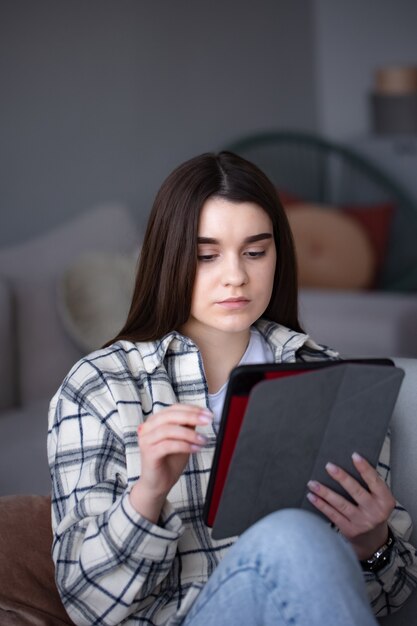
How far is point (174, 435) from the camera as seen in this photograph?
108cm

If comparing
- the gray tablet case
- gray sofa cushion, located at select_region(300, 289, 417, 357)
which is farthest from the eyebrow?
gray sofa cushion, located at select_region(300, 289, 417, 357)

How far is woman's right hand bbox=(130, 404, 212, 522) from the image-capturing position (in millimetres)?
1082

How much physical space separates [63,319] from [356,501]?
1.51 meters

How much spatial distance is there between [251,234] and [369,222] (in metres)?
2.67

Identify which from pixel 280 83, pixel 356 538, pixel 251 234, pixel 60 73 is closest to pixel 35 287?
pixel 60 73

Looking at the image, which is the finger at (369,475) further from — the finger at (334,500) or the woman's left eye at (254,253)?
the woman's left eye at (254,253)

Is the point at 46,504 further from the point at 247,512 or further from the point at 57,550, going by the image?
the point at 247,512

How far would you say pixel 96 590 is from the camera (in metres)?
1.18

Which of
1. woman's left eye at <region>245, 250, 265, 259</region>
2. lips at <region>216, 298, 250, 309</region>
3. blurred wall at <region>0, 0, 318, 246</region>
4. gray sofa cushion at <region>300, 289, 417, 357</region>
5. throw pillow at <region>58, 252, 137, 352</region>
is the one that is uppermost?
blurred wall at <region>0, 0, 318, 246</region>

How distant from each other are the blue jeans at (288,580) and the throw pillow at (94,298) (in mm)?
1550

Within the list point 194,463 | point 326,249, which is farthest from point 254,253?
point 326,249

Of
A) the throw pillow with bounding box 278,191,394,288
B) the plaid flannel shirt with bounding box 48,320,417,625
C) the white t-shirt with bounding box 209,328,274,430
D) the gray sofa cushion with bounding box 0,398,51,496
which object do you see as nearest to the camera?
the plaid flannel shirt with bounding box 48,320,417,625

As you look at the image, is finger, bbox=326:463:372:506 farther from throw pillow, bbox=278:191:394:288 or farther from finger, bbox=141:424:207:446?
throw pillow, bbox=278:191:394:288

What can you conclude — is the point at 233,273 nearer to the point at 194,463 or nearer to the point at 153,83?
the point at 194,463
